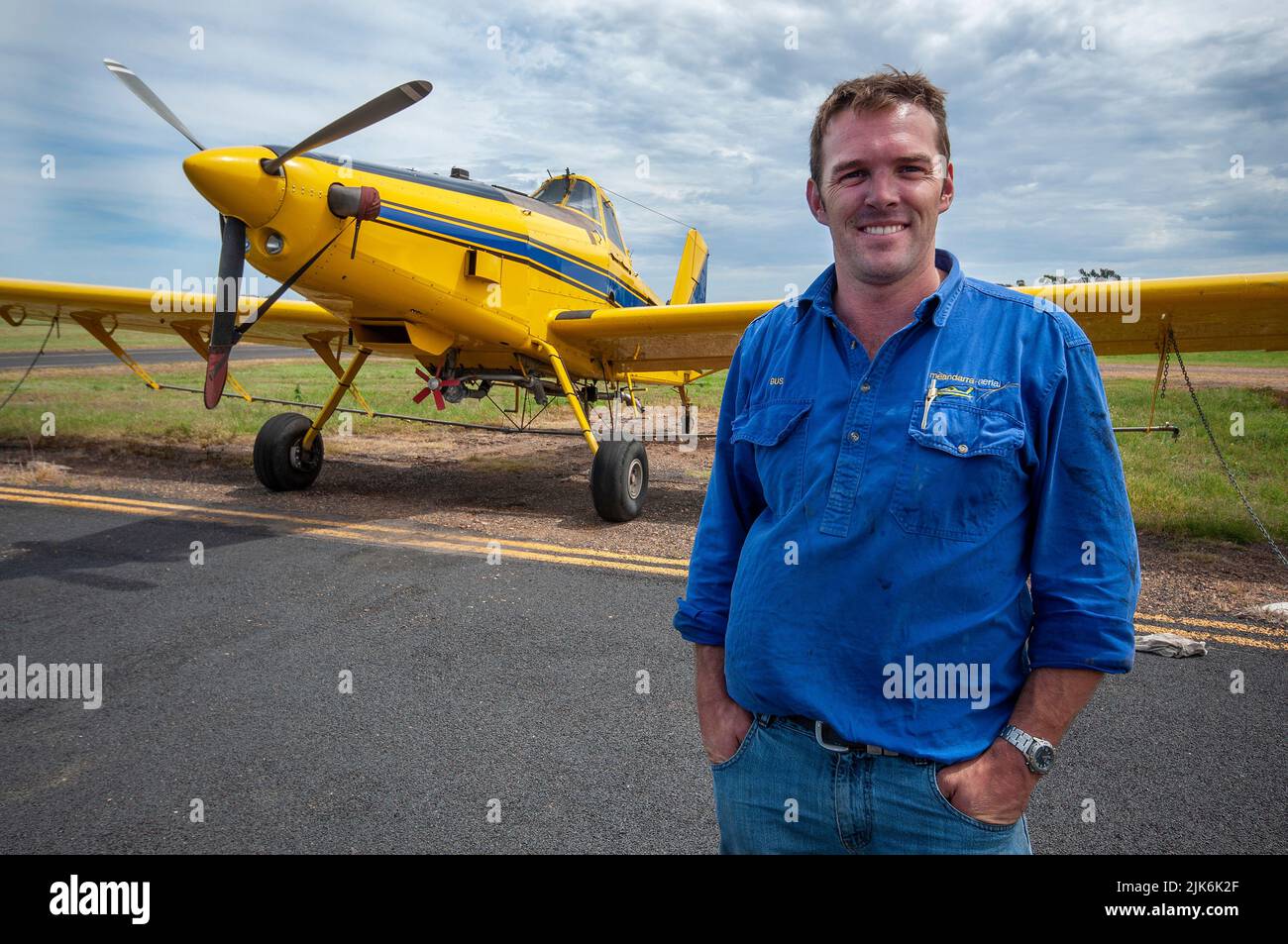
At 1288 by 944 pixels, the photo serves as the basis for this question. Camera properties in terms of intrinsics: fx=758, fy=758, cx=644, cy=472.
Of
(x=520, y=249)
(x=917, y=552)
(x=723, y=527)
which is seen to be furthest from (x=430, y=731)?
(x=520, y=249)

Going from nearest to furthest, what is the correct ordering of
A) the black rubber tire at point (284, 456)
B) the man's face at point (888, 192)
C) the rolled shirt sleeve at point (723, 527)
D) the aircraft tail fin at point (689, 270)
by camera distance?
the man's face at point (888, 192)
the rolled shirt sleeve at point (723, 527)
the black rubber tire at point (284, 456)
the aircraft tail fin at point (689, 270)

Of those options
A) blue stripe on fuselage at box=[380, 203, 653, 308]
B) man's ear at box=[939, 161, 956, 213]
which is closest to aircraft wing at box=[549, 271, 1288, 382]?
blue stripe on fuselage at box=[380, 203, 653, 308]

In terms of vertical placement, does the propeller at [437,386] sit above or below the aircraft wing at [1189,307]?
below

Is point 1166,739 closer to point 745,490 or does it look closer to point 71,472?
point 745,490

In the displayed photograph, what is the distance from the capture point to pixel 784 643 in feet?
4.73

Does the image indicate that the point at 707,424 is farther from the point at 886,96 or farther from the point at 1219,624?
the point at 886,96

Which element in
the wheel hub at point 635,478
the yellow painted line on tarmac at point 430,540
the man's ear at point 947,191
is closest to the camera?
the man's ear at point 947,191

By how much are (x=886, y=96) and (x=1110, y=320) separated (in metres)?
6.53

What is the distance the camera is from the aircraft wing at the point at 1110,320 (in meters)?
5.92

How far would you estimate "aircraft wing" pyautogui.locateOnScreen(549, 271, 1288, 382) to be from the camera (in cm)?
592

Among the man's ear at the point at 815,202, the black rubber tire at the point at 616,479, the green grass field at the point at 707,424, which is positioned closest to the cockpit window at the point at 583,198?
the black rubber tire at the point at 616,479

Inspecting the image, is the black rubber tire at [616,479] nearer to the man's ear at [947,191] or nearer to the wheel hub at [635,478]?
the wheel hub at [635,478]

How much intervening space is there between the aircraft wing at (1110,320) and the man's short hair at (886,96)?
5121 millimetres

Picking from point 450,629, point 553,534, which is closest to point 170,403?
point 553,534
